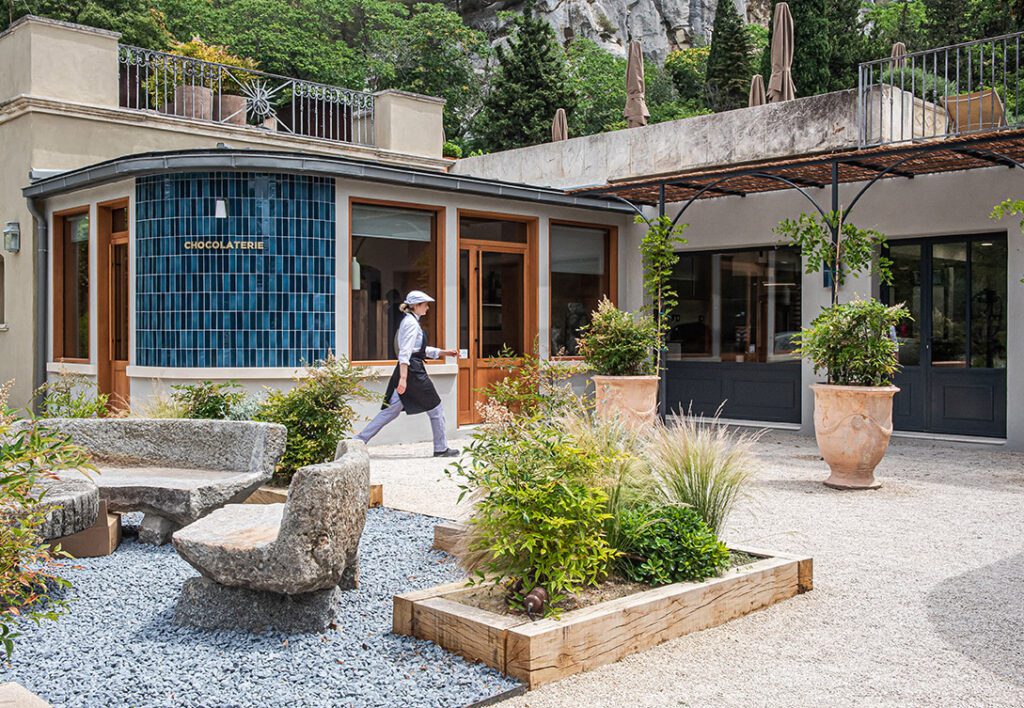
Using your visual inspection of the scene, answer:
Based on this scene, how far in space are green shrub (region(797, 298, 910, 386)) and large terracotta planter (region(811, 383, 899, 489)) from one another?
0.56 ft

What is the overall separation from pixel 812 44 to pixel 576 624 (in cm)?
3137

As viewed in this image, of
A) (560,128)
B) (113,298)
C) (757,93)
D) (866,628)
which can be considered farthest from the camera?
(560,128)

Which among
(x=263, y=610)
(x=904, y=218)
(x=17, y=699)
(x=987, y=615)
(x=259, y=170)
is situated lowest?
(x=987, y=615)

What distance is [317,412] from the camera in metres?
7.14

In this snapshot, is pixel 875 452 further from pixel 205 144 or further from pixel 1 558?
pixel 205 144

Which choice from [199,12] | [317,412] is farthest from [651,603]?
[199,12]

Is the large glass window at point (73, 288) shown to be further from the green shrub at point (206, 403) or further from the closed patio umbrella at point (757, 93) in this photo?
the closed patio umbrella at point (757, 93)

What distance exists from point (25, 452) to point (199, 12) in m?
36.3

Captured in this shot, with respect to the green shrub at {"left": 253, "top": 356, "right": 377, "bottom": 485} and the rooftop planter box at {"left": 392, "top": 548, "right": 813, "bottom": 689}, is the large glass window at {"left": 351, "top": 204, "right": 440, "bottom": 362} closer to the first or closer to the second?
the green shrub at {"left": 253, "top": 356, "right": 377, "bottom": 485}

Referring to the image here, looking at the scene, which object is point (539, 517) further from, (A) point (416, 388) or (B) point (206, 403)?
(A) point (416, 388)

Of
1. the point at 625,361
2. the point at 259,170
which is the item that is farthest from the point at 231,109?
the point at 625,361

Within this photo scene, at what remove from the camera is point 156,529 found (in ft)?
18.8

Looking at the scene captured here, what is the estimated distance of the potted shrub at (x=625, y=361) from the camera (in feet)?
34.7

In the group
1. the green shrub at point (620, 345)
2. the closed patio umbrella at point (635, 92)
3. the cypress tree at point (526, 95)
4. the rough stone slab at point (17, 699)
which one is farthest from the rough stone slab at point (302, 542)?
the cypress tree at point (526, 95)
